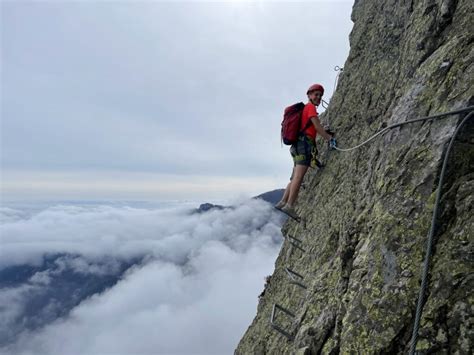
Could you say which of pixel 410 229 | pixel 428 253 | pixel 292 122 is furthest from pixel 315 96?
pixel 428 253

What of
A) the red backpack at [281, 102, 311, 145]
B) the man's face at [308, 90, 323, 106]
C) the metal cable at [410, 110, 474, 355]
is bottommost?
the metal cable at [410, 110, 474, 355]

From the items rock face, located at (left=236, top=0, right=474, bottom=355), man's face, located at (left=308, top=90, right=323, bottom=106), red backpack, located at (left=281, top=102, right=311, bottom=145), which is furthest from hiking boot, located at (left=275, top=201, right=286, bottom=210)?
man's face, located at (left=308, top=90, right=323, bottom=106)

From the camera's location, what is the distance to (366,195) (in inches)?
273

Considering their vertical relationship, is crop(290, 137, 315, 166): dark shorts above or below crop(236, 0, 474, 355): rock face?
above

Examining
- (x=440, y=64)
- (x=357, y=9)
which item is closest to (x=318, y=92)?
(x=440, y=64)

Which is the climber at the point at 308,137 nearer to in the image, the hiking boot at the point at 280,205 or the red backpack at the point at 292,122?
the red backpack at the point at 292,122

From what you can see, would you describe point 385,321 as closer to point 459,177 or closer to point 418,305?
point 418,305

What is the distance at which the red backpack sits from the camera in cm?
1044

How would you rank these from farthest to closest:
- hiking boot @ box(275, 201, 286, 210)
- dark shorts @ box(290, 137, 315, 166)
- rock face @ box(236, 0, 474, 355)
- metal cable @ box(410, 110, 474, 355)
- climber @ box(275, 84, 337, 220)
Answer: hiking boot @ box(275, 201, 286, 210), dark shorts @ box(290, 137, 315, 166), climber @ box(275, 84, 337, 220), rock face @ box(236, 0, 474, 355), metal cable @ box(410, 110, 474, 355)

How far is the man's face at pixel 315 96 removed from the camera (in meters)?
10.4

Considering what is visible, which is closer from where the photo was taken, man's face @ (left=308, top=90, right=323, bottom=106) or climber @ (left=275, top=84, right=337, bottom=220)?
climber @ (left=275, top=84, right=337, bottom=220)

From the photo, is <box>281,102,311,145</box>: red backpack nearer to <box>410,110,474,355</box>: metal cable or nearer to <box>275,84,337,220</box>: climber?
<box>275,84,337,220</box>: climber

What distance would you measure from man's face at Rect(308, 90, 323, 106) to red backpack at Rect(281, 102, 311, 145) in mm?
395

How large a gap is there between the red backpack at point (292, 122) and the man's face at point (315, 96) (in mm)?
395
